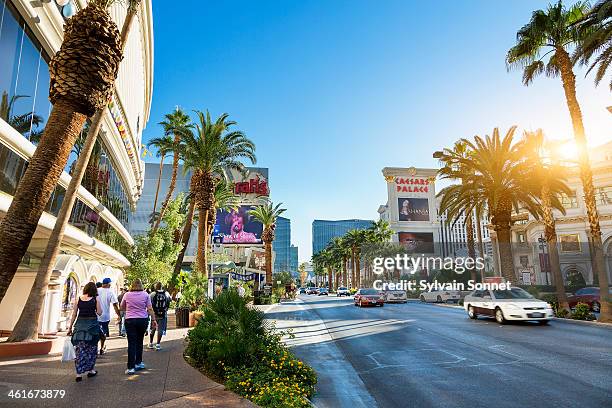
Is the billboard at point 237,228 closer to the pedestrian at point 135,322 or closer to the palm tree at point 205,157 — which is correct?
the palm tree at point 205,157

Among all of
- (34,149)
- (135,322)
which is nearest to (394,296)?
(34,149)

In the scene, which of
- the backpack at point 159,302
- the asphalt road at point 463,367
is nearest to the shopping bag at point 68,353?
the backpack at point 159,302

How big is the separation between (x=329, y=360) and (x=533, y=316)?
409 inches

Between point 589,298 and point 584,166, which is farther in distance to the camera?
point 589,298

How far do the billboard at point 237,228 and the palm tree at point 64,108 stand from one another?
66989 millimetres

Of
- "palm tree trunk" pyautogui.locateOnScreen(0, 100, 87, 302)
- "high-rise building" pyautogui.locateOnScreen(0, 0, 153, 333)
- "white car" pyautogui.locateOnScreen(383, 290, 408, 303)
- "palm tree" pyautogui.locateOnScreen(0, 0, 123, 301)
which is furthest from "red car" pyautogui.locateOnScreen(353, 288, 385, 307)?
"palm tree trunk" pyautogui.locateOnScreen(0, 100, 87, 302)

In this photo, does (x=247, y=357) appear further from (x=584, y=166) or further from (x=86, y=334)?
(x=584, y=166)

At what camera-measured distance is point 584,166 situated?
1986cm

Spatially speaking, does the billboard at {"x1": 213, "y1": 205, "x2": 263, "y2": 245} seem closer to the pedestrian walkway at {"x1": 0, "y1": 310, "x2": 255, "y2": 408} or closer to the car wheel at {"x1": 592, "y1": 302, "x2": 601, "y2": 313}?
the car wheel at {"x1": 592, "y1": 302, "x2": 601, "y2": 313}

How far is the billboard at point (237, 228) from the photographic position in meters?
76.2

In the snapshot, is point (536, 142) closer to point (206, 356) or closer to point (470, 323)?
point (470, 323)

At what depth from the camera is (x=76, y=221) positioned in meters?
19.7

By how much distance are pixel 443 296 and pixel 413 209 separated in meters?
61.0

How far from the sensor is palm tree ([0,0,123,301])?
7676 millimetres
